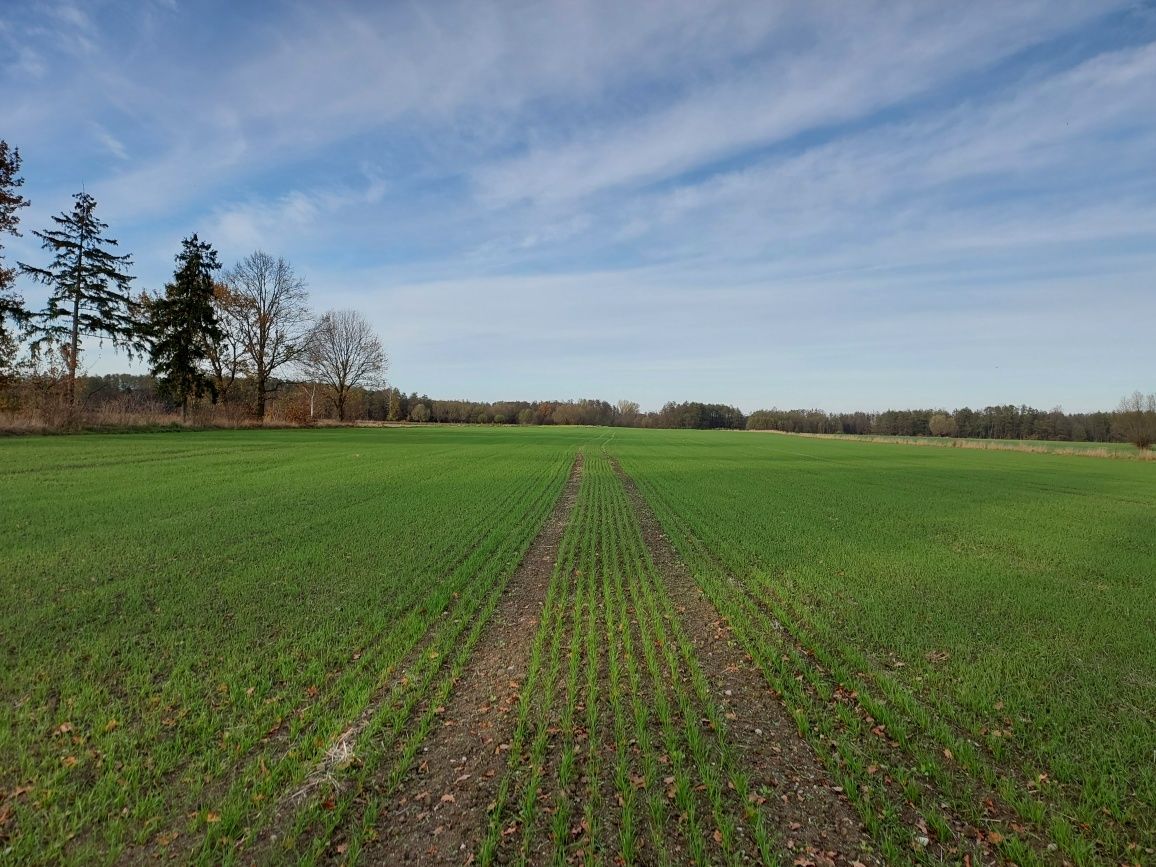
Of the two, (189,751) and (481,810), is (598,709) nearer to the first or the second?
(481,810)

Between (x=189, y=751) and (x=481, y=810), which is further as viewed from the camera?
(x=189, y=751)

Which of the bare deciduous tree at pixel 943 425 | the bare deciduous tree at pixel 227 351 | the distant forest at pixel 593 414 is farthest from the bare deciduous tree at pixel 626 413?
the bare deciduous tree at pixel 227 351

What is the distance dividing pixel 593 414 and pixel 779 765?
6114 inches

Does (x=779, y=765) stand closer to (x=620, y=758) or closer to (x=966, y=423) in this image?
(x=620, y=758)

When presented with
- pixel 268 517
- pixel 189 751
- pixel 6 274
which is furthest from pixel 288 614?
pixel 6 274

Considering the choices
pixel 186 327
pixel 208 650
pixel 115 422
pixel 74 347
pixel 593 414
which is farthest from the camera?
pixel 593 414

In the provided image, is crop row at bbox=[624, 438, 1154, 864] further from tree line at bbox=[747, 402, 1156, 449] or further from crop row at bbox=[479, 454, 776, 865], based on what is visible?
tree line at bbox=[747, 402, 1156, 449]

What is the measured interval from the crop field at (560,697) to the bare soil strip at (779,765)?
0.06ft

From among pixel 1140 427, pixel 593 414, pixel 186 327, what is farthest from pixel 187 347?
pixel 593 414

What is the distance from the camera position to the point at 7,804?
3.07 metres

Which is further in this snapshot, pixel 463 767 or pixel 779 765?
pixel 779 765

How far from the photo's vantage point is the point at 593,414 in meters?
159

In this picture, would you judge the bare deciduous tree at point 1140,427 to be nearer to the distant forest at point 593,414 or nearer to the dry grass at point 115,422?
the distant forest at point 593,414

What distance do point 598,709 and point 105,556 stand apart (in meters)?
7.89
